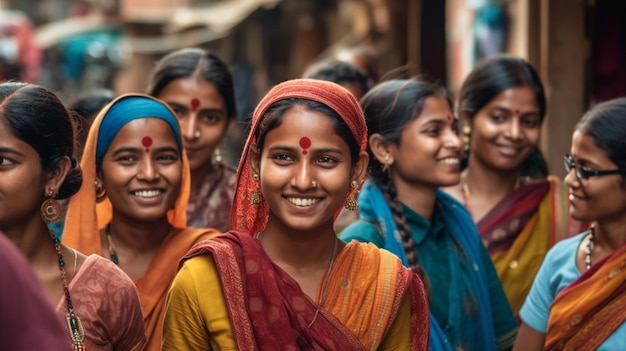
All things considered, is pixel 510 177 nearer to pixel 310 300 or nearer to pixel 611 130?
pixel 611 130

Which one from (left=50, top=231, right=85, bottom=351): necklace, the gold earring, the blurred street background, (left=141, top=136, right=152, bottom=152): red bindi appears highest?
the blurred street background

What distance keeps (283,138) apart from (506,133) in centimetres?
244

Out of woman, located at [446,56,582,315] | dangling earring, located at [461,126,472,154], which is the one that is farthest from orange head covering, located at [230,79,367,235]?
dangling earring, located at [461,126,472,154]

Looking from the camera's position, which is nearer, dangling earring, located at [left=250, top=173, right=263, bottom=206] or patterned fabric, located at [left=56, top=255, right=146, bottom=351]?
patterned fabric, located at [left=56, top=255, right=146, bottom=351]

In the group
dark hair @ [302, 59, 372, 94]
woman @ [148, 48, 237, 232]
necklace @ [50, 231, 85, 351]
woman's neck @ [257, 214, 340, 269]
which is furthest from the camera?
dark hair @ [302, 59, 372, 94]

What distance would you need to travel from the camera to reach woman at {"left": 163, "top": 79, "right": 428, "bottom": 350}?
12.7ft

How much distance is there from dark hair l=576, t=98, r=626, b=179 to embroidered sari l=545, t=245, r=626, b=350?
35 cm

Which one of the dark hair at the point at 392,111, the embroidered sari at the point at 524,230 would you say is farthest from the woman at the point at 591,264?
the embroidered sari at the point at 524,230

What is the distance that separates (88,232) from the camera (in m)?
5.05

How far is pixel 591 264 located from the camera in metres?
5.10

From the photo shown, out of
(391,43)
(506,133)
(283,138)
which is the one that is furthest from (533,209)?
(391,43)

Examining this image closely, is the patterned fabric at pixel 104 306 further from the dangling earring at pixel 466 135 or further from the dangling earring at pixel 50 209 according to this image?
the dangling earring at pixel 466 135

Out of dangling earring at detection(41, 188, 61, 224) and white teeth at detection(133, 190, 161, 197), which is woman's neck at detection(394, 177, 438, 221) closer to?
white teeth at detection(133, 190, 161, 197)

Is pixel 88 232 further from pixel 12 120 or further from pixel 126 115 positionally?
pixel 12 120
